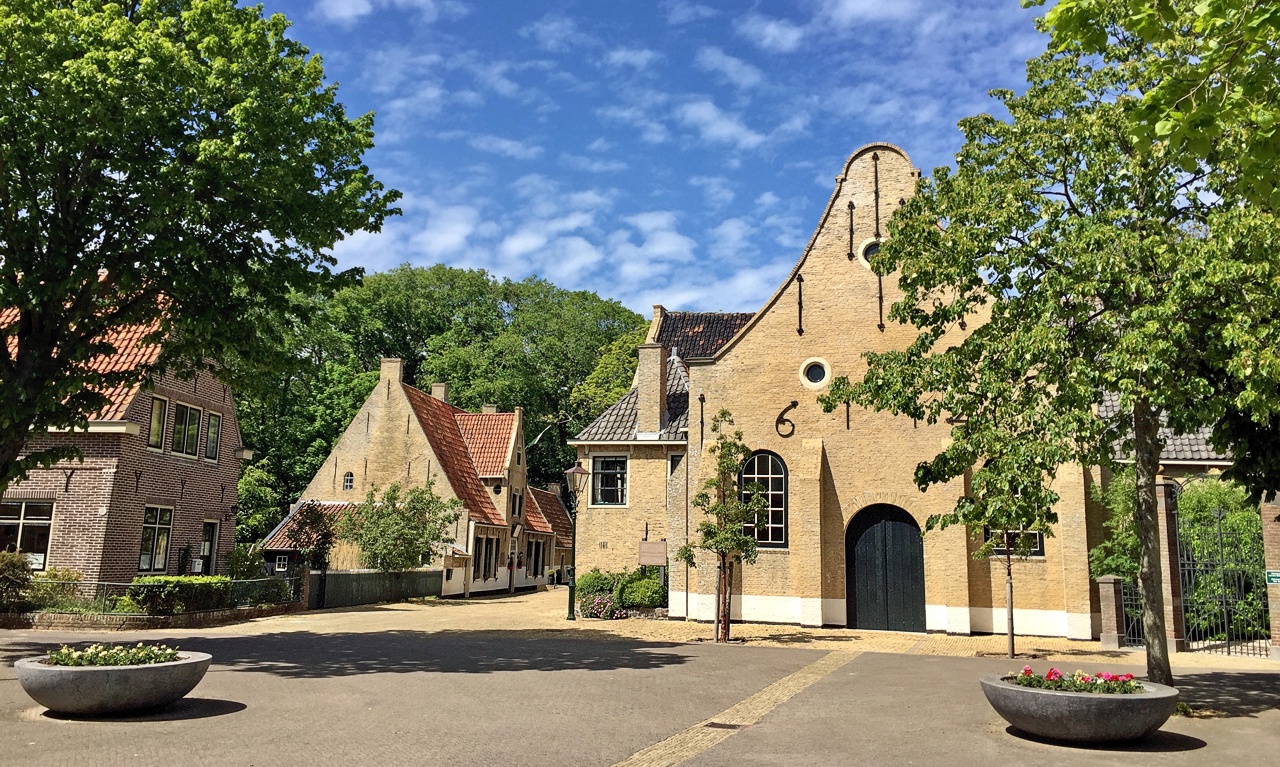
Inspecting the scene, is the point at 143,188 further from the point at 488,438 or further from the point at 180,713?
the point at 488,438

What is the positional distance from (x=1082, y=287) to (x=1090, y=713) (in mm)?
5918

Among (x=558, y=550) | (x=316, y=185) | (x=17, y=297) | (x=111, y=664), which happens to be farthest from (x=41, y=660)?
(x=558, y=550)

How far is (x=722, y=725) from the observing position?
436 inches

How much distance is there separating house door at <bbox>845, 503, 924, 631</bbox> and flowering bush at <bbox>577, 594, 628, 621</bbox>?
7.02 meters

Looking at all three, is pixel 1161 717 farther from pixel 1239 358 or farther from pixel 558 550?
pixel 558 550

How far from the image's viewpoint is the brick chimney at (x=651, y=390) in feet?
101

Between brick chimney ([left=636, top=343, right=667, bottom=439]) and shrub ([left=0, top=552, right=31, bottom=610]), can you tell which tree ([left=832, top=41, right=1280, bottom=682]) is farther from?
shrub ([left=0, top=552, right=31, bottom=610])

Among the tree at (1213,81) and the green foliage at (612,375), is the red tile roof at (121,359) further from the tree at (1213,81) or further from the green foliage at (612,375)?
the green foliage at (612,375)

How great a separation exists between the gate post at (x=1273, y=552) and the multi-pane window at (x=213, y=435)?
28.4 m

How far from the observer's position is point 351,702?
11883 millimetres

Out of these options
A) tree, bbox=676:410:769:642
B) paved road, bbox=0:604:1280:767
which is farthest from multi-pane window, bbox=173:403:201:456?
tree, bbox=676:410:769:642

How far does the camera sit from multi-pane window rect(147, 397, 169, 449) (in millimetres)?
25984

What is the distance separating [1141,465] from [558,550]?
46679 millimetres

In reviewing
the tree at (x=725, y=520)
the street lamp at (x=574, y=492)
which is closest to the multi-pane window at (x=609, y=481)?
the street lamp at (x=574, y=492)
